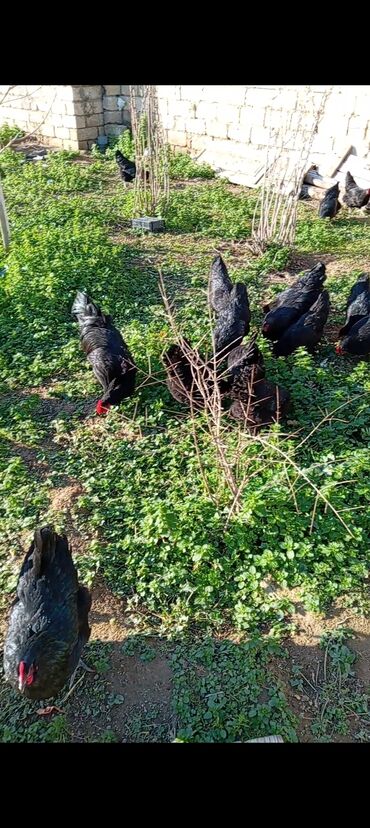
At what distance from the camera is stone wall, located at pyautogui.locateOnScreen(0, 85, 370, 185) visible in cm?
1027

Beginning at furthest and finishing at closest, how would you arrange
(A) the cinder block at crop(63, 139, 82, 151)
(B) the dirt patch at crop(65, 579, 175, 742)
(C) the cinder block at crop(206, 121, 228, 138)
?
(A) the cinder block at crop(63, 139, 82, 151), (C) the cinder block at crop(206, 121, 228, 138), (B) the dirt patch at crop(65, 579, 175, 742)

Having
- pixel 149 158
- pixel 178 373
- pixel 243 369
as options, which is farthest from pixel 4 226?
pixel 243 369

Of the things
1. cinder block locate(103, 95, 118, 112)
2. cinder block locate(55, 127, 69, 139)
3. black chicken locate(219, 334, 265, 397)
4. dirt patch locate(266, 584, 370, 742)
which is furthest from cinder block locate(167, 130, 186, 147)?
dirt patch locate(266, 584, 370, 742)

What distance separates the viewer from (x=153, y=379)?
5430 millimetres

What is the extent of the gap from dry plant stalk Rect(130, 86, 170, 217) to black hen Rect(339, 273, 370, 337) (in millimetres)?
4637

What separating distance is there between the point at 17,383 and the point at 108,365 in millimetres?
1249

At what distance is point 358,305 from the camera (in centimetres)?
609

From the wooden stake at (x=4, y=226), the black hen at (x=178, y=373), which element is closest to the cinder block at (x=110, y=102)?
the wooden stake at (x=4, y=226)

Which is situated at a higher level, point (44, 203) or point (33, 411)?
point (44, 203)

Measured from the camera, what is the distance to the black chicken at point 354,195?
9766mm

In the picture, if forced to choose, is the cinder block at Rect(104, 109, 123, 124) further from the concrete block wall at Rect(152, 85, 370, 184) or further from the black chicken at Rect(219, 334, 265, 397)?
the black chicken at Rect(219, 334, 265, 397)

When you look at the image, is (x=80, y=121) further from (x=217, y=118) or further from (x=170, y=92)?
(x=217, y=118)
